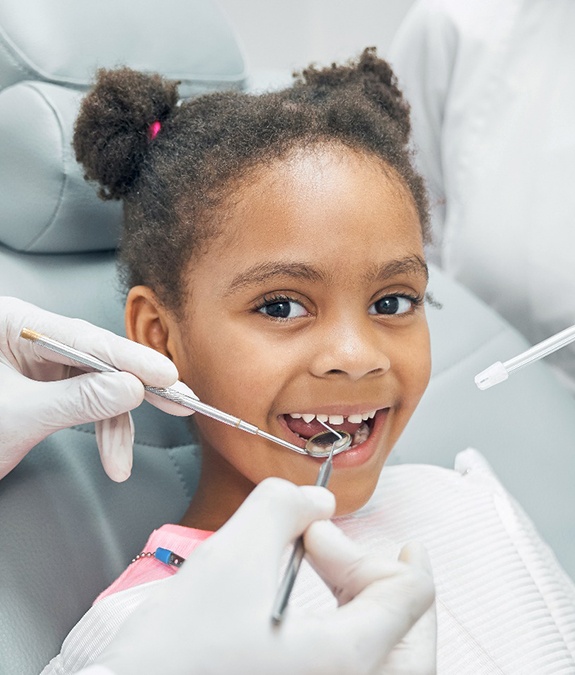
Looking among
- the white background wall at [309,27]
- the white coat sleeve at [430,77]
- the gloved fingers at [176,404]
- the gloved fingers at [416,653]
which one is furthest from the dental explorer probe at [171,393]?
the white background wall at [309,27]

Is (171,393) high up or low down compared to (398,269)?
down

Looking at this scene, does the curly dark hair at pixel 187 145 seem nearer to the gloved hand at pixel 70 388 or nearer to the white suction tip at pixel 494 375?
the gloved hand at pixel 70 388

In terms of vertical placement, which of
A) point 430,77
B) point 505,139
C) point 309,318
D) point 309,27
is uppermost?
point 309,27

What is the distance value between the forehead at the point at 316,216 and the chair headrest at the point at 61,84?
353 mm

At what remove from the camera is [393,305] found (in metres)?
1.12

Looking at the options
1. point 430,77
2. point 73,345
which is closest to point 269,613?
point 73,345

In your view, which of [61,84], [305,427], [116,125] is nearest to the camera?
[305,427]

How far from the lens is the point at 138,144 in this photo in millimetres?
1225

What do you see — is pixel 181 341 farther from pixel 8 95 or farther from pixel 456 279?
pixel 456 279

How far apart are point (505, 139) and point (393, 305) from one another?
0.88m

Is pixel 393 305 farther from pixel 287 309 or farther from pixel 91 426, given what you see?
pixel 91 426

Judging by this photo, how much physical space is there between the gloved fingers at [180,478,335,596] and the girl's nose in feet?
0.78

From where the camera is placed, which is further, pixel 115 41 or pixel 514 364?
Result: pixel 115 41

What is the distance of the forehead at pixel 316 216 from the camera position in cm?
102
